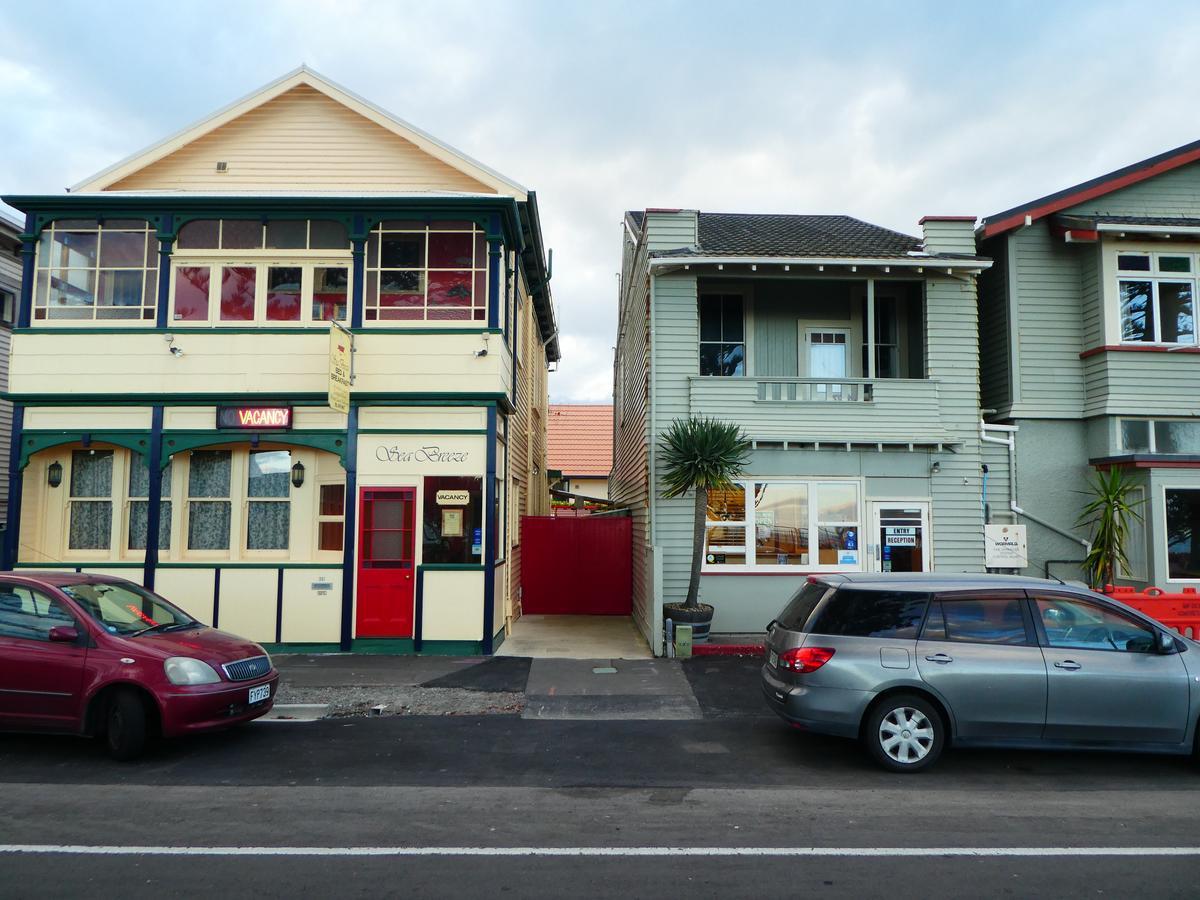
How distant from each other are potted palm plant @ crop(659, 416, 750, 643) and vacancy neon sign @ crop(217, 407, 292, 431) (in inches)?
231

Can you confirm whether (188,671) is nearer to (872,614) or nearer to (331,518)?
(331,518)

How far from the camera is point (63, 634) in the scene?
7035 mm

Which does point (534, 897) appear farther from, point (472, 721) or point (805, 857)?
point (472, 721)

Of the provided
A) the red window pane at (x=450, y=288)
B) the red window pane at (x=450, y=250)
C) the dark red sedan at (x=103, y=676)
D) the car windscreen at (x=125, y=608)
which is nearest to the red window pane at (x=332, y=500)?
the red window pane at (x=450, y=288)

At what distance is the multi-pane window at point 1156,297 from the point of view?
525 inches

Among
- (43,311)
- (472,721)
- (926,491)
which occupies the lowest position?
(472,721)

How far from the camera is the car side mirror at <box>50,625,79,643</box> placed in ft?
23.1

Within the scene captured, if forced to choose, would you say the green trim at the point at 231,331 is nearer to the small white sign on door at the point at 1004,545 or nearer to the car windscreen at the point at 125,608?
the car windscreen at the point at 125,608

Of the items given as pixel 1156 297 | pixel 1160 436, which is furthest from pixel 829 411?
pixel 1156 297

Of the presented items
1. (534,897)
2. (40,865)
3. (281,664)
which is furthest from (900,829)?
(281,664)

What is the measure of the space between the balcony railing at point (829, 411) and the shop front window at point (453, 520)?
392 centimetres

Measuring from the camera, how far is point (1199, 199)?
1404cm

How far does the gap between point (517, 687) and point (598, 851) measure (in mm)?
4965

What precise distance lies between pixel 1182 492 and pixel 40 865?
15287 mm
